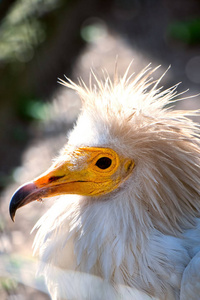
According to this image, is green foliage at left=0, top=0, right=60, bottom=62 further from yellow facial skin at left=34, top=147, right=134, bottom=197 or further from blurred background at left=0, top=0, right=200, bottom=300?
yellow facial skin at left=34, top=147, right=134, bottom=197

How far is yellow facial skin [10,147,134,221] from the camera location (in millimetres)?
2115

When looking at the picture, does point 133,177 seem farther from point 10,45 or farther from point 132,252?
point 10,45

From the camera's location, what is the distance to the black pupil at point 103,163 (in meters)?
2.16

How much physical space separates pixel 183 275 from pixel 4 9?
4.64 m

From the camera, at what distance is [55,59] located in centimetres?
612

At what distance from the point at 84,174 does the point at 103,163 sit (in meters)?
0.10

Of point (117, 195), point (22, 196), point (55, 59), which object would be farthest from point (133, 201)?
point (55, 59)

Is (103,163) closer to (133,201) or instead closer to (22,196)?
(133,201)

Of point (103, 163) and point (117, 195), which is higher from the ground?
point (103, 163)

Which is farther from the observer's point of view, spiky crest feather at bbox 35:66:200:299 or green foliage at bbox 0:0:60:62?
green foliage at bbox 0:0:60:62

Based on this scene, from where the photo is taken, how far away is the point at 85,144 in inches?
85.4

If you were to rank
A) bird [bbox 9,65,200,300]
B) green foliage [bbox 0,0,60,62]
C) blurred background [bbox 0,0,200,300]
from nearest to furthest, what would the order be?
bird [bbox 9,65,200,300] < blurred background [bbox 0,0,200,300] < green foliage [bbox 0,0,60,62]

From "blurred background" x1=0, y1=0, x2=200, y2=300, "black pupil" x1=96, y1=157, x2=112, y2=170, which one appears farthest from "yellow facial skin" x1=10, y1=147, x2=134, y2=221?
"blurred background" x1=0, y1=0, x2=200, y2=300

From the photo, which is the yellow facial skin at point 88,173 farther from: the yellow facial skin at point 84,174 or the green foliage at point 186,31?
the green foliage at point 186,31
